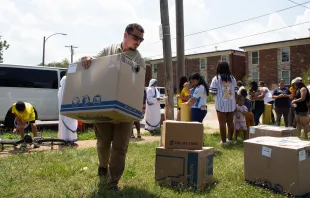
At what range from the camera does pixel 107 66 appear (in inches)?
131

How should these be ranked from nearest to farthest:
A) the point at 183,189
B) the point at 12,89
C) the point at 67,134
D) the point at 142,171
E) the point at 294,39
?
1. the point at 183,189
2. the point at 142,171
3. the point at 67,134
4. the point at 12,89
5. the point at 294,39

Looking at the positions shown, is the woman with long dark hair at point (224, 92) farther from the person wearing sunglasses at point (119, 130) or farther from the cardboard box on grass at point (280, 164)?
the person wearing sunglasses at point (119, 130)


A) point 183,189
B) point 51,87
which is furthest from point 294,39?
point 183,189

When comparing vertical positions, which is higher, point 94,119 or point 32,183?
point 94,119

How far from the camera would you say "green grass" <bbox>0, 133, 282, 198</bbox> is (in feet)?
11.9

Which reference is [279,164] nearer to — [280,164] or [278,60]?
[280,164]

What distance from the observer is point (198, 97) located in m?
6.29

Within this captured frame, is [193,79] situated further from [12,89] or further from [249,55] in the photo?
[249,55]

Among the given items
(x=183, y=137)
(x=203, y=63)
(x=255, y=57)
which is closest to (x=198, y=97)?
(x=183, y=137)

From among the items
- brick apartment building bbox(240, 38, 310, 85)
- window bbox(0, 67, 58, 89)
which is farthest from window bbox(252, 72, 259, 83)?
window bbox(0, 67, 58, 89)

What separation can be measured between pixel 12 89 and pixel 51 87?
3.91ft

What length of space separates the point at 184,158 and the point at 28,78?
8176 mm

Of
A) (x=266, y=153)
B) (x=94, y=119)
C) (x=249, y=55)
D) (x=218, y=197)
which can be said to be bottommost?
(x=218, y=197)

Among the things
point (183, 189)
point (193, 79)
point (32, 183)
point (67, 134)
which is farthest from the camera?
point (67, 134)
